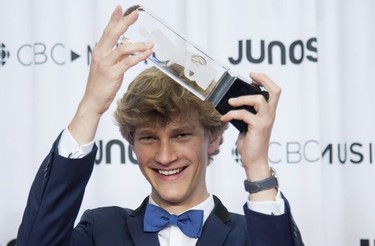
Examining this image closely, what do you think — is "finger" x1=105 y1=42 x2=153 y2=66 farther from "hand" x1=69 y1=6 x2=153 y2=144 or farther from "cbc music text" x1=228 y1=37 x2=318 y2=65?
"cbc music text" x1=228 y1=37 x2=318 y2=65

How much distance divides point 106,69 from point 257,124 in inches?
9.8

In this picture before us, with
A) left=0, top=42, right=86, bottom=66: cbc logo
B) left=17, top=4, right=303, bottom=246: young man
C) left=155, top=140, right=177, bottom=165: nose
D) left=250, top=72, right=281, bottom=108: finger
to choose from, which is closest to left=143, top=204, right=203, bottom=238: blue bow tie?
left=17, top=4, right=303, bottom=246: young man

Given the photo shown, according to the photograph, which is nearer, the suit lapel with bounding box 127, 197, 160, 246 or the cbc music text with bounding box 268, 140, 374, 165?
the suit lapel with bounding box 127, 197, 160, 246

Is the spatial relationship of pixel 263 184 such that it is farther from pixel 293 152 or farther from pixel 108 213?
pixel 293 152

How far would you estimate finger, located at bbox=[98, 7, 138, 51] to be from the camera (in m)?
1.16

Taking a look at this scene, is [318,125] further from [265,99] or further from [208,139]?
[265,99]

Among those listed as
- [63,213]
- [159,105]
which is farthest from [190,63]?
[63,213]

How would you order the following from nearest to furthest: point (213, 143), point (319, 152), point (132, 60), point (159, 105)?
point (132, 60) → point (159, 105) → point (213, 143) → point (319, 152)

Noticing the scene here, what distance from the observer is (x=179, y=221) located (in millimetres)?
1419

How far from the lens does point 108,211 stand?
58.2 inches

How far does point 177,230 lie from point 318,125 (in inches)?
20.2

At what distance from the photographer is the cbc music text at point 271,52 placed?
180cm

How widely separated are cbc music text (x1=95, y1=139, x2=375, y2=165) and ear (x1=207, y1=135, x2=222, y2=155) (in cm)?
30

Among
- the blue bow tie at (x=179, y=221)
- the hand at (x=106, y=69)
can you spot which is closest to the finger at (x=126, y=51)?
the hand at (x=106, y=69)
